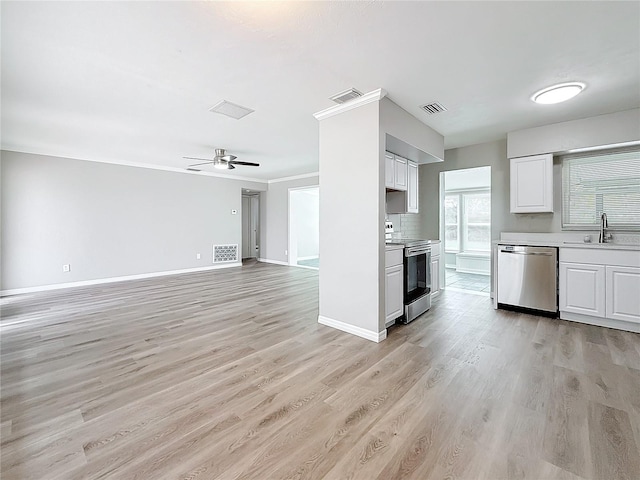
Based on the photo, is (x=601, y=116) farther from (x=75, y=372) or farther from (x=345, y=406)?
(x=75, y=372)

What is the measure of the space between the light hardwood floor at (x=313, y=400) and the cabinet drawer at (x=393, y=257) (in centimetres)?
79

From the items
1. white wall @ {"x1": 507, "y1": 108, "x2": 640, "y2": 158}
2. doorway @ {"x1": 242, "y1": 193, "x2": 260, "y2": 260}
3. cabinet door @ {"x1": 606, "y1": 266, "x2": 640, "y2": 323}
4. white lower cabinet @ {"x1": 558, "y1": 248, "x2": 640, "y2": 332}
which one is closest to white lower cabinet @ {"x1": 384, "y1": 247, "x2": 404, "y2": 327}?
white lower cabinet @ {"x1": 558, "y1": 248, "x2": 640, "y2": 332}

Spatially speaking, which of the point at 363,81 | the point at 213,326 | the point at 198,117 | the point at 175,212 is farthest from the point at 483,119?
the point at 175,212

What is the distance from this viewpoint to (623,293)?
318 cm

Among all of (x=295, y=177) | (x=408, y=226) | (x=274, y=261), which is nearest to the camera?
(x=408, y=226)

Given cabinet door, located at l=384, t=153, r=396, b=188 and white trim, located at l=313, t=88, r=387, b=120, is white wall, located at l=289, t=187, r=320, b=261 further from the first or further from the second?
white trim, located at l=313, t=88, r=387, b=120

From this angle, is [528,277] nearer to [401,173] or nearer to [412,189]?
[412,189]

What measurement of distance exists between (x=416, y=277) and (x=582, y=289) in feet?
6.41

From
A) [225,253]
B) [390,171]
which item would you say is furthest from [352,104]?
[225,253]

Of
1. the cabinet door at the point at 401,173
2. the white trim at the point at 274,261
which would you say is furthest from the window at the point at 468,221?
the white trim at the point at 274,261

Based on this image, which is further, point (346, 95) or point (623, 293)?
point (623, 293)

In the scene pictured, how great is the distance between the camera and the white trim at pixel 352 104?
2865mm

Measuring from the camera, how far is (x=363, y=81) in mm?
2672

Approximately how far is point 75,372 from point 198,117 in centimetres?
305
